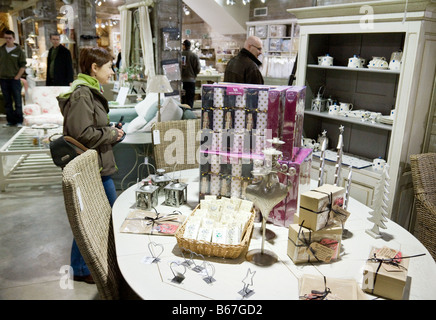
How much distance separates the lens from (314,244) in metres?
1.48

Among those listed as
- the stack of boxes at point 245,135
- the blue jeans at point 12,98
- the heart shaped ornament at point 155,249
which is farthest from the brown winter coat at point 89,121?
the blue jeans at point 12,98

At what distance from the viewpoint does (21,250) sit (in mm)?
2986

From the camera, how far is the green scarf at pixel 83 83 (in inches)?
85.5

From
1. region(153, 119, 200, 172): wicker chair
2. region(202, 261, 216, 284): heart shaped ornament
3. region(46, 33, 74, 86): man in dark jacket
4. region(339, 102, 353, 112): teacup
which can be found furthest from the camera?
region(46, 33, 74, 86): man in dark jacket

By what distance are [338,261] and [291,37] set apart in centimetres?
766

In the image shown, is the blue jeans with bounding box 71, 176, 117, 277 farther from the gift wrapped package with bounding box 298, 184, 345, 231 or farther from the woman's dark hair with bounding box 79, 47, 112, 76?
the gift wrapped package with bounding box 298, 184, 345, 231

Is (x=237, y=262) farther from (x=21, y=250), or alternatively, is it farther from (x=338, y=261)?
(x=21, y=250)

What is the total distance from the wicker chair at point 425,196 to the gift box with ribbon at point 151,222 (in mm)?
1626

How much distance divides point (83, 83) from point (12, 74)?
590cm

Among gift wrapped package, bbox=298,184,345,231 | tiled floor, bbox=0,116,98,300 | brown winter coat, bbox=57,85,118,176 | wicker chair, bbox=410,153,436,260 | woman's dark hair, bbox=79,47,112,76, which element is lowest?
tiled floor, bbox=0,116,98,300

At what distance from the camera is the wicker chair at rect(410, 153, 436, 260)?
238 cm

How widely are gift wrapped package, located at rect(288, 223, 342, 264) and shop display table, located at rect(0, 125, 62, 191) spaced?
143 inches

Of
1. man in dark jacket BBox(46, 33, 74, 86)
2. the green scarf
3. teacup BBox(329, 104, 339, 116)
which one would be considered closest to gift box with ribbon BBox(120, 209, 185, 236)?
the green scarf
